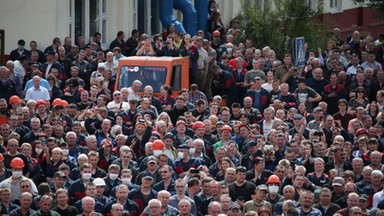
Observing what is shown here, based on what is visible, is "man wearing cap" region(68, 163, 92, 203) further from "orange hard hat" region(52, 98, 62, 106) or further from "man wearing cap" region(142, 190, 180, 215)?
"orange hard hat" region(52, 98, 62, 106)

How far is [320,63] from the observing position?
38.2 m

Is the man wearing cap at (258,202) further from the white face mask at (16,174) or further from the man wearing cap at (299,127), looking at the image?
the man wearing cap at (299,127)

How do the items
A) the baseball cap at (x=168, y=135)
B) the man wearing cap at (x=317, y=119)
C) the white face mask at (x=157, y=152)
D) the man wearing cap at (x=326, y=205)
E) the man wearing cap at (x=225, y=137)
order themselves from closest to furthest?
the man wearing cap at (x=326, y=205)
the white face mask at (x=157, y=152)
the baseball cap at (x=168, y=135)
the man wearing cap at (x=225, y=137)
the man wearing cap at (x=317, y=119)

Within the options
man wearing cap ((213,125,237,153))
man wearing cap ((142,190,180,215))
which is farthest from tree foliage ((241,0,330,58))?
man wearing cap ((142,190,180,215))

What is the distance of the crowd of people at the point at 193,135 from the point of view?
25062 mm

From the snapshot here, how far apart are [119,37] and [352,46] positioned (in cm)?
688

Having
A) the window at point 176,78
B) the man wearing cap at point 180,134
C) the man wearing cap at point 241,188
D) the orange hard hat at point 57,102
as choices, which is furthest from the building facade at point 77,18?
the man wearing cap at point 241,188

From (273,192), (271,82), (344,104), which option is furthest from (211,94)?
(273,192)

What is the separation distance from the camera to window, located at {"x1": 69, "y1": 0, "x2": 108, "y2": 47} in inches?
1535

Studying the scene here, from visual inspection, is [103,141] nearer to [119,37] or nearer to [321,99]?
[321,99]

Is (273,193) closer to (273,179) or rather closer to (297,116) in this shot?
(273,179)

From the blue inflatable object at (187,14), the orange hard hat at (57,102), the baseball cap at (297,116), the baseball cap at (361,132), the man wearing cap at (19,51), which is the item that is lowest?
the baseball cap at (361,132)

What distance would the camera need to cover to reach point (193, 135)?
29672mm

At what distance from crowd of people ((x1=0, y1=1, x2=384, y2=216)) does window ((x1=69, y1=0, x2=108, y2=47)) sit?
3.87 feet
